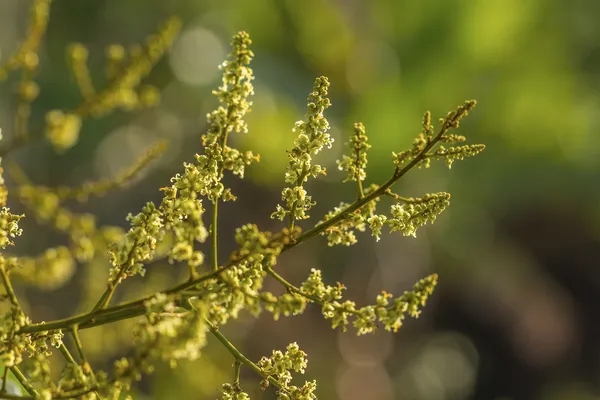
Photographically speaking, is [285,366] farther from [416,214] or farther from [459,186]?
[459,186]

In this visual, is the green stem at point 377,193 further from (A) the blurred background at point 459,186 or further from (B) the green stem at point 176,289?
(A) the blurred background at point 459,186

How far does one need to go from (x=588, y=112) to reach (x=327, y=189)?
2.05 meters

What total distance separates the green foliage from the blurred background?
12.0 ft

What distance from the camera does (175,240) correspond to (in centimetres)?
68

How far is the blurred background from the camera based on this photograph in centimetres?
486

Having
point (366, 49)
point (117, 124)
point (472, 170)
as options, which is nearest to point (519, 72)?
point (472, 170)

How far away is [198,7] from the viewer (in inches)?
315

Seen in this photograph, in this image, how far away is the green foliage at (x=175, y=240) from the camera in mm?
575

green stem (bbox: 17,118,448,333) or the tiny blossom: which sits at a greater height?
the tiny blossom

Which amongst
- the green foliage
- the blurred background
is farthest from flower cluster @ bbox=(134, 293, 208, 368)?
the blurred background

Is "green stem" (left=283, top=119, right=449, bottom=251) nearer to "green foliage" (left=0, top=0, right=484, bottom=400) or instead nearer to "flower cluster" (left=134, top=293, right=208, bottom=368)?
"green foliage" (left=0, top=0, right=484, bottom=400)

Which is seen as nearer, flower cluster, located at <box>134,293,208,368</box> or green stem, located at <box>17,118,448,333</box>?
flower cluster, located at <box>134,293,208,368</box>

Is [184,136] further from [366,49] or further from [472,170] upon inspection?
[472,170]

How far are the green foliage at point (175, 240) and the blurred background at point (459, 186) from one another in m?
3.64
